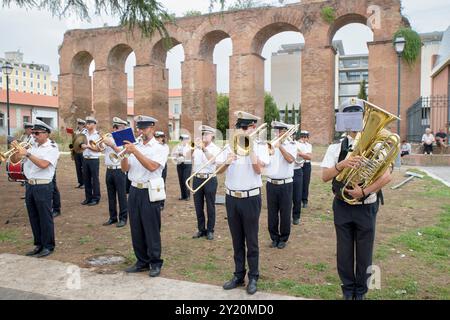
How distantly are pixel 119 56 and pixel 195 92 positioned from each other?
8698 mm

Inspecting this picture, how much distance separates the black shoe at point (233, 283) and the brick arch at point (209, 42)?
26.2 metres

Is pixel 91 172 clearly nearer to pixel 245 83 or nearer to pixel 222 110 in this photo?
pixel 245 83

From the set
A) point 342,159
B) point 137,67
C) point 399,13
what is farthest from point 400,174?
point 137,67

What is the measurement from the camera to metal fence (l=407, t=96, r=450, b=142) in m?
19.3

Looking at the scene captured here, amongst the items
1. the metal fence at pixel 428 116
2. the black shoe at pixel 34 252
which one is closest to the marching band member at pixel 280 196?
the black shoe at pixel 34 252

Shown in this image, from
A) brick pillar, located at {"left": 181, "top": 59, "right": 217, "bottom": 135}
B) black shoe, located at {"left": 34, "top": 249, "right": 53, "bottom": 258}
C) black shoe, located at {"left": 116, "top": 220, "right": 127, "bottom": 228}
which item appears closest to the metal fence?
brick pillar, located at {"left": 181, "top": 59, "right": 217, "bottom": 135}

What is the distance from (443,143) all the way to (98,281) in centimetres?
1777

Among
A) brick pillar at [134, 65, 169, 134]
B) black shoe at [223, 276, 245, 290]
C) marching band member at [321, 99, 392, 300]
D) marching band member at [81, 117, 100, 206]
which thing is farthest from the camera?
Result: brick pillar at [134, 65, 169, 134]

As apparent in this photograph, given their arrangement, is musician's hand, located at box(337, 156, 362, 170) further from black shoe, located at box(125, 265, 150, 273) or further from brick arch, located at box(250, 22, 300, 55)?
brick arch, located at box(250, 22, 300, 55)

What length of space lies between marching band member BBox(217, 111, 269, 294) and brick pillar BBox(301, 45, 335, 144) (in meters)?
22.0

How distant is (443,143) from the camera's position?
18234 mm

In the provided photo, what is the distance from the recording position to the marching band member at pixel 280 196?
653 centimetres

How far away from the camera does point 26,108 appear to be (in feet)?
151

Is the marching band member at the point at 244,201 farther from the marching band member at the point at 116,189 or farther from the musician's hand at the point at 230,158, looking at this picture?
the marching band member at the point at 116,189
